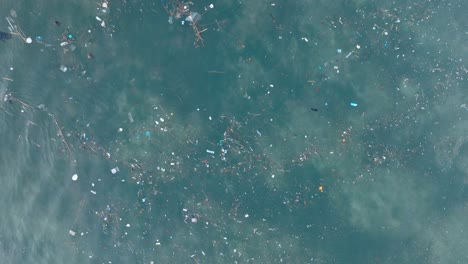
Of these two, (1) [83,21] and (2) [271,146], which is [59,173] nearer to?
(1) [83,21]

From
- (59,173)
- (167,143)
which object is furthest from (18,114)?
(167,143)

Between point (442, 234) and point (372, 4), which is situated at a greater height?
point (372, 4)

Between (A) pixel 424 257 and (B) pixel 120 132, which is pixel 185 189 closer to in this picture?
Result: (B) pixel 120 132

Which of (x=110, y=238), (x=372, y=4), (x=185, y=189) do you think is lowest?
(x=110, y=238)

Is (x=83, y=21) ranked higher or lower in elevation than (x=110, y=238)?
higher

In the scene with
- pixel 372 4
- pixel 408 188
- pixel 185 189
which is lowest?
pixel 185 189

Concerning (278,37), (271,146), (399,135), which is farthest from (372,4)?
(271,146)
